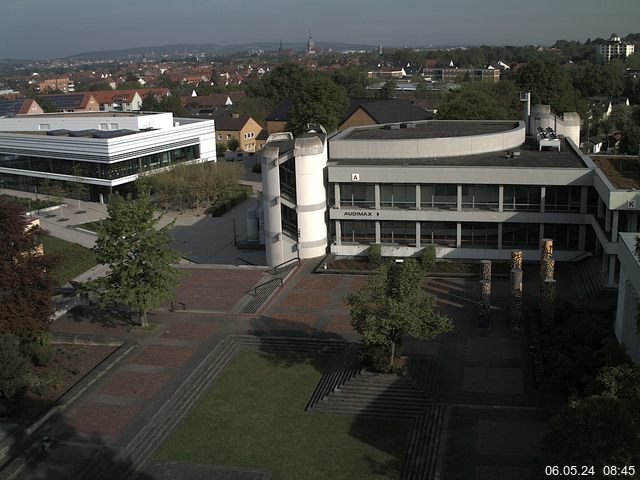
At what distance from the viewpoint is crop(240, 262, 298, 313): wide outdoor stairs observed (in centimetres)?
3559

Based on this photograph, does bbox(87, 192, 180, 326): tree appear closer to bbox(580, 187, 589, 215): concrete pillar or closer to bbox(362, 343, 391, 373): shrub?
bbox(362, 343, 391, 373): shrub

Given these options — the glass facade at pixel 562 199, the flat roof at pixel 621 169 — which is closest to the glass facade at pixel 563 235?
the glass facade at pixel 562 199

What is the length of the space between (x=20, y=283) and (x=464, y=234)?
24.3m

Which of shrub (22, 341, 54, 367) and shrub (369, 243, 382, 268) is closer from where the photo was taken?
shrub (22, 341, 54, 367)

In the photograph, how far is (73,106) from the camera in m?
130

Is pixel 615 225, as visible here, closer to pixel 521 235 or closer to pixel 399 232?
pixel 521 235

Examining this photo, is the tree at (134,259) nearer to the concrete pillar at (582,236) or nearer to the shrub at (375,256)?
the shrub at (375,256)

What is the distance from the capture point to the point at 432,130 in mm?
51625

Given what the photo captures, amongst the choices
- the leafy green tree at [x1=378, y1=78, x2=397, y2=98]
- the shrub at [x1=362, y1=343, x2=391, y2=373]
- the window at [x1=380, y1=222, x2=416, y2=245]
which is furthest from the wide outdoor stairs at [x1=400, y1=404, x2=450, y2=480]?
the leafy green tree at [x1=378, y1=78, x2=397, y2=98]

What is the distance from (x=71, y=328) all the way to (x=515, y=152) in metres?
28.2

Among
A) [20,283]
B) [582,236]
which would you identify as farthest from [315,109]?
[20,283]

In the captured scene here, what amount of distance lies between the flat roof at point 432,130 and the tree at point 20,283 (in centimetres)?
2228

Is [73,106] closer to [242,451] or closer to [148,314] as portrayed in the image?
[148,314]

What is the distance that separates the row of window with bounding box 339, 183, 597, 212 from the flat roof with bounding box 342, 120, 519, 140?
5.64 meters
